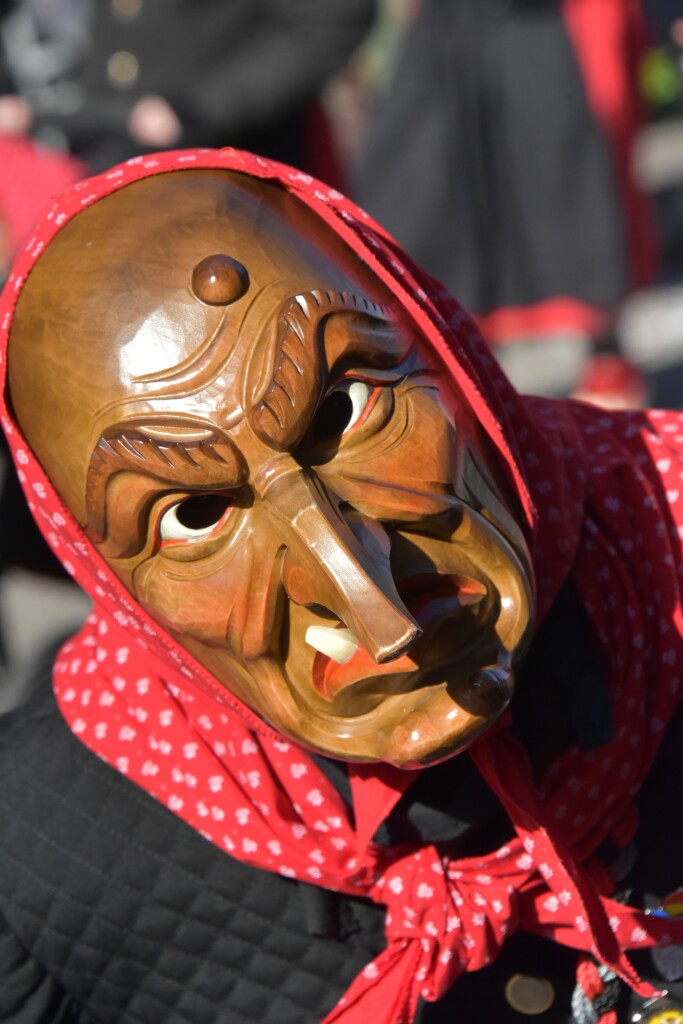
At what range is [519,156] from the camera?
4191 mm

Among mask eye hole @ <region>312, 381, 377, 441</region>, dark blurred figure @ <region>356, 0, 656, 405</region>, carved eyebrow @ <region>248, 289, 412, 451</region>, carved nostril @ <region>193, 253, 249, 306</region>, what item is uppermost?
dark blurred figure @ <region>356, 0, 656, 405</region>

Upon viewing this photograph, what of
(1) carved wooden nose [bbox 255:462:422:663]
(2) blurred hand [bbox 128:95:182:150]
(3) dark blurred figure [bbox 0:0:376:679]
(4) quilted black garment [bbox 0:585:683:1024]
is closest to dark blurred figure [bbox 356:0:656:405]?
(3) dark blurred figure [bbox 0:0:376:679]

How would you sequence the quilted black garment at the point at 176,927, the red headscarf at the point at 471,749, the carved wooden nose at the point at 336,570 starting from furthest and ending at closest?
the quilted black garment at the point at 176,927 < the red headscarf at the point at 471,749 < the carved wooden nose at the point at 336,570

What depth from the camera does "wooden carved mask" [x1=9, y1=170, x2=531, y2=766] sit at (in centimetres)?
137

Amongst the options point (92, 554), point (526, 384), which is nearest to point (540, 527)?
point (92, 554)

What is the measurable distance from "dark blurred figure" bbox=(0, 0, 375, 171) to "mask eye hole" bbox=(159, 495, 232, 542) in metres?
2.04

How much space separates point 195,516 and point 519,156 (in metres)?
3.03

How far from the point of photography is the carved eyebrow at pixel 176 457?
4.48ft

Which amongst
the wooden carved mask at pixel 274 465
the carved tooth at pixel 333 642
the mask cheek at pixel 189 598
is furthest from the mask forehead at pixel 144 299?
the carved tooth at pixel 333 642

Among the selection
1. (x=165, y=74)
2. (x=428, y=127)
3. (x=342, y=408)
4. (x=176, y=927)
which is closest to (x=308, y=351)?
(x=342, y=408)

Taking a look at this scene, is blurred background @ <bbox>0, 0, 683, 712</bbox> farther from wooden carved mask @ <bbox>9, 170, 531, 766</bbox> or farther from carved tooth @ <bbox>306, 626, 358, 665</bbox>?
carved tooth @ <bbox>306, 626, 358, 665</bbox>

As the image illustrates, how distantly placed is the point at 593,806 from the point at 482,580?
0.42m

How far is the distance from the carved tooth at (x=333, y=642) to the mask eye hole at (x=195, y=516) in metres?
0.14

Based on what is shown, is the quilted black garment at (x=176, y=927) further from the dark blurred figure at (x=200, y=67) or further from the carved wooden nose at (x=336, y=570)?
the dark blurred figure at (x=200, y=67)
